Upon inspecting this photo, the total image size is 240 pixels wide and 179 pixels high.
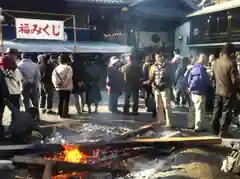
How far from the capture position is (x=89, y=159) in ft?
18.3

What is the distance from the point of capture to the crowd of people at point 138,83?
24.9 ft

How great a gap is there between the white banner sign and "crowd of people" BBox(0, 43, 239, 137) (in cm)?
519

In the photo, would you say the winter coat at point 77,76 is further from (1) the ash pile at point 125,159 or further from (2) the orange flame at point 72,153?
(2) the orange flame at point 72,153

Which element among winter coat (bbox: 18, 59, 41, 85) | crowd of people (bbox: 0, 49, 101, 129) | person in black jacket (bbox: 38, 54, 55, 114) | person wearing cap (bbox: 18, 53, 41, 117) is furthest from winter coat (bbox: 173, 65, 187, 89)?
winter coat (bbox: 18, 59, 41, 85)

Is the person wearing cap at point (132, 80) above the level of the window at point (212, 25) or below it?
below

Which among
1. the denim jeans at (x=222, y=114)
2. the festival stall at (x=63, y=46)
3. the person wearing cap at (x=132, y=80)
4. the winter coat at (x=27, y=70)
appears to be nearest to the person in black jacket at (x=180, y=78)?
the person wearing cap at (x=132, y=80)

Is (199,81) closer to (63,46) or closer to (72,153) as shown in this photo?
(72,153)

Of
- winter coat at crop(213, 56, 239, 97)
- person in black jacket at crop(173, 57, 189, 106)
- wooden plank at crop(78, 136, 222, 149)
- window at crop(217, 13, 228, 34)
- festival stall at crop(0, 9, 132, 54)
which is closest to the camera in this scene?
wooden plank at crop(78, 136, 222, 149)

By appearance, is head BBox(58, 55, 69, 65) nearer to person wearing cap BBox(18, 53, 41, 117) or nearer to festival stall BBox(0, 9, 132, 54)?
person wearing cap BBox(18, 53, 41, 117)

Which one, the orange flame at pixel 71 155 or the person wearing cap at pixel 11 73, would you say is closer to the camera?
the orange flame at pixel 71 155

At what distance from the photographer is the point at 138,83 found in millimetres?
10805

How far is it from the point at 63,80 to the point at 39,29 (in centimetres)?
695

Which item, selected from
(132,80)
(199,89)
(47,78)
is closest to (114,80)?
(132,80)

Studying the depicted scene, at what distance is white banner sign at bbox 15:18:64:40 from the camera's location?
15.3 metres
